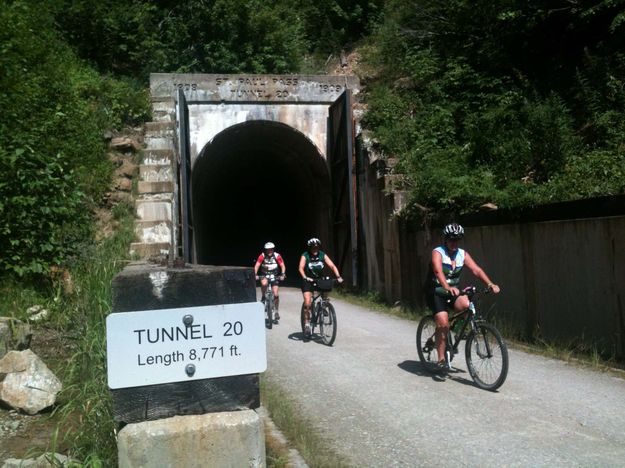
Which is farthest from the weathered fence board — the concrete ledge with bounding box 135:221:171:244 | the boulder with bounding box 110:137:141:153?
the boulder with bounding box 110:137:141:153

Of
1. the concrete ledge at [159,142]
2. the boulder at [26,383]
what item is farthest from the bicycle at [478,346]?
the concrete ledge at [159,142]

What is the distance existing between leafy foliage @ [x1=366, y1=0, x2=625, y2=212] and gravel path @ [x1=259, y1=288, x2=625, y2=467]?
3299 millimetres

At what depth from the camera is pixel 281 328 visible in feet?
38.3

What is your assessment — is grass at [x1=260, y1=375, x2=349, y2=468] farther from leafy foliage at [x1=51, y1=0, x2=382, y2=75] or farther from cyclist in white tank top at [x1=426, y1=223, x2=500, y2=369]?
leafy foliage at [x1=51, y1=0, x2=382, y2=75]

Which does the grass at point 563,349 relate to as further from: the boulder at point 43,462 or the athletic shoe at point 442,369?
the boulder at point 43,462

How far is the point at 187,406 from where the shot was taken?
3391 millimetres

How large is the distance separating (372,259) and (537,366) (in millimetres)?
8356

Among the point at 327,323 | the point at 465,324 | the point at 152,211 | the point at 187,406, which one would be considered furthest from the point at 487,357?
the point at 152,211

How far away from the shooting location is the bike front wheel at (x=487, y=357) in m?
6.53

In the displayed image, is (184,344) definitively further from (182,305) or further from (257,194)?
(257,194)

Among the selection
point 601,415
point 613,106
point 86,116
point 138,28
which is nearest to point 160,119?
point 86,116

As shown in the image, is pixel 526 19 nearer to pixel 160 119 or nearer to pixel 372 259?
pixel 372 259

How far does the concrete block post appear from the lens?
128 inches

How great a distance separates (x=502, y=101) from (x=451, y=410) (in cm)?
1048
